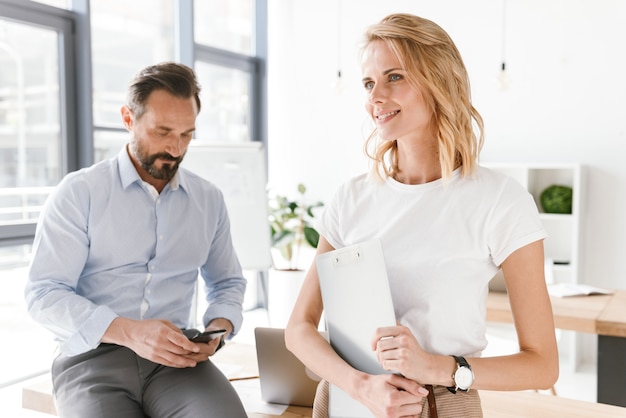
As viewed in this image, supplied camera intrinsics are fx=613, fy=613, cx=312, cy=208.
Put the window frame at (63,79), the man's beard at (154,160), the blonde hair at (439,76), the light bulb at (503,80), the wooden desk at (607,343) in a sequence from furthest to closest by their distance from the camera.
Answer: the light bulb at (503,80) → the window frame at (63,79) → the wooden desk at (607,343) → the man's beard at (154,160) → the blonde hair at (439,76)

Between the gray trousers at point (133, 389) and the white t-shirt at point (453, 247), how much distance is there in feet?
2.00

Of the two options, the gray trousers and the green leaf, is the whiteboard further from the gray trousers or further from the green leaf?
the gray trousers

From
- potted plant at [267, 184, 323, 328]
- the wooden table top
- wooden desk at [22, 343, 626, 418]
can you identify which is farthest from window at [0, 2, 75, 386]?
the wooden table top

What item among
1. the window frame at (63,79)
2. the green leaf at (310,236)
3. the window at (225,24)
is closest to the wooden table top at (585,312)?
the green leaf at (310,236)

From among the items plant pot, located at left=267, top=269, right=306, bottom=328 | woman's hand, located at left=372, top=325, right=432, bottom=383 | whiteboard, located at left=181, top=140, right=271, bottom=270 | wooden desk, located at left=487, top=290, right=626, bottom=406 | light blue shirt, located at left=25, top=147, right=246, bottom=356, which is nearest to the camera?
woman's hand, located at left=372, top=325, right=432, bottom=383

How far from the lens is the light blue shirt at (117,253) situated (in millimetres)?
1709

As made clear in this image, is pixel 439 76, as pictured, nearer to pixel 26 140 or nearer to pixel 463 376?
pixel 463 376

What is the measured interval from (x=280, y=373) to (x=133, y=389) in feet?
1.33

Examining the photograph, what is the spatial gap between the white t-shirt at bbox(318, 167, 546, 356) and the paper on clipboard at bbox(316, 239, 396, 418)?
11 centimetres

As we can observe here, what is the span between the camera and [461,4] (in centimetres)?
489

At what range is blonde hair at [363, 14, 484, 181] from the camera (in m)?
1.31

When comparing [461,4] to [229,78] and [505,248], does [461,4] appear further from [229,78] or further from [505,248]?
[505,248]

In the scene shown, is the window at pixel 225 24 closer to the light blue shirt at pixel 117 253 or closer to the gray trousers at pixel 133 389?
the light blue shirt at pixel 117 253

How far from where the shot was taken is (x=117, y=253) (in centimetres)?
185
